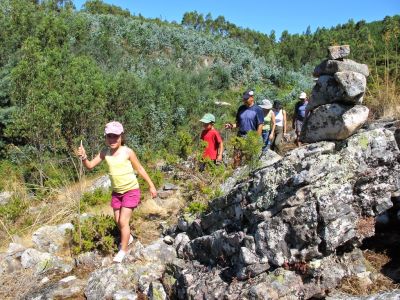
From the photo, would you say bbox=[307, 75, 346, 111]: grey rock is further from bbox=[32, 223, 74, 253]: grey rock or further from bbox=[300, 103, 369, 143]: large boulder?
bbox=[32, 223, 74, 253]: grey rock

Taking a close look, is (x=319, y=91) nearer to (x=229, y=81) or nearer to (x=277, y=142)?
(x=277, y=142)

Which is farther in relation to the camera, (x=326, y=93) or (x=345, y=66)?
(x=326, y=93)

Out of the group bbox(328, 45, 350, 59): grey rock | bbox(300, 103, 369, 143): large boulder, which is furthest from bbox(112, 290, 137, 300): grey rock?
bbox(328, 45, 350, 59): grey rock

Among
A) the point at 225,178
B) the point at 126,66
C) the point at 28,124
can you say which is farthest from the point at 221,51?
the point at 225,178

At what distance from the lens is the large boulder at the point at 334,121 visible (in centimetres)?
414

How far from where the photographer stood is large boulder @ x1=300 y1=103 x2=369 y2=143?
13.6 feet

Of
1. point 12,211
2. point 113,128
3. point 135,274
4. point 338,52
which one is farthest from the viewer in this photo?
point 12,211

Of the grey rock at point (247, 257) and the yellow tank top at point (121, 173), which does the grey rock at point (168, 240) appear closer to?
the yellow tank top at point (121, 173)

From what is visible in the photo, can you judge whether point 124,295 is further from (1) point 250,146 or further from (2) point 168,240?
(1) point 250,146

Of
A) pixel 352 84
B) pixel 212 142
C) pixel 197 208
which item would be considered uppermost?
pixel 352 84

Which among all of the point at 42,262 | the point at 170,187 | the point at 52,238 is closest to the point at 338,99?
the point at 170,187

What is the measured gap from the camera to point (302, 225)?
3615 millimetres

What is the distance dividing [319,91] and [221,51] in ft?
82.0

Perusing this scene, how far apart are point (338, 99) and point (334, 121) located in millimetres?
226
